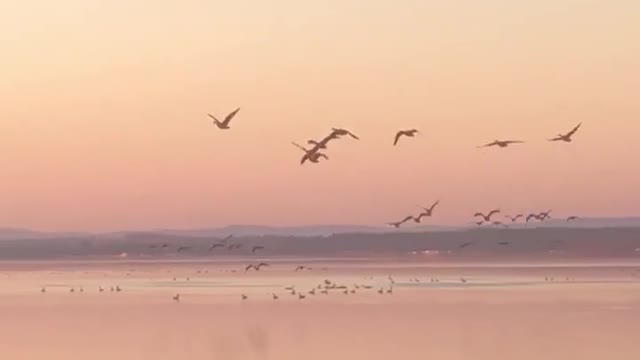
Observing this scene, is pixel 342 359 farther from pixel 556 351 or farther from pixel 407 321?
pixel 407 321

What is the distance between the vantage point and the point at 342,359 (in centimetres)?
2670

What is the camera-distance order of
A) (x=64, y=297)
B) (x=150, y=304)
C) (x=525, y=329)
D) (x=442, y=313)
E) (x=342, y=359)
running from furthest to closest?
(x=64, y=297)
(x=150, y=304)
(x=442, y=313)
(x=525, y=329)
(x=342, y=359)

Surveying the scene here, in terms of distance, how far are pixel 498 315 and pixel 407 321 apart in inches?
116

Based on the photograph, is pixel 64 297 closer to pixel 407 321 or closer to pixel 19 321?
pixel 19 321

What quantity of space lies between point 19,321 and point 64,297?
13540 mm

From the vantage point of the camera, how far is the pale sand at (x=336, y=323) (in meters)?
28.3

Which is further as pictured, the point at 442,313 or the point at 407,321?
the point at 442,313

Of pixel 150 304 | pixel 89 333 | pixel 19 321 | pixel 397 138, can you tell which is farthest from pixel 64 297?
pixel 397 138

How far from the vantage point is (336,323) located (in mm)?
34875

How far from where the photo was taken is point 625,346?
91.6 ft

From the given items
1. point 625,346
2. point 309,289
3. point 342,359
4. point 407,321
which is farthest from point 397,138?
point 309,289

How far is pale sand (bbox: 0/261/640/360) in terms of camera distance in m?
28.3

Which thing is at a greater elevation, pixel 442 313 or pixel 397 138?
pixel 397 138

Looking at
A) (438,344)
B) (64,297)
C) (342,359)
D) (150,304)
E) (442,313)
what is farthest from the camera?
(64,297)
